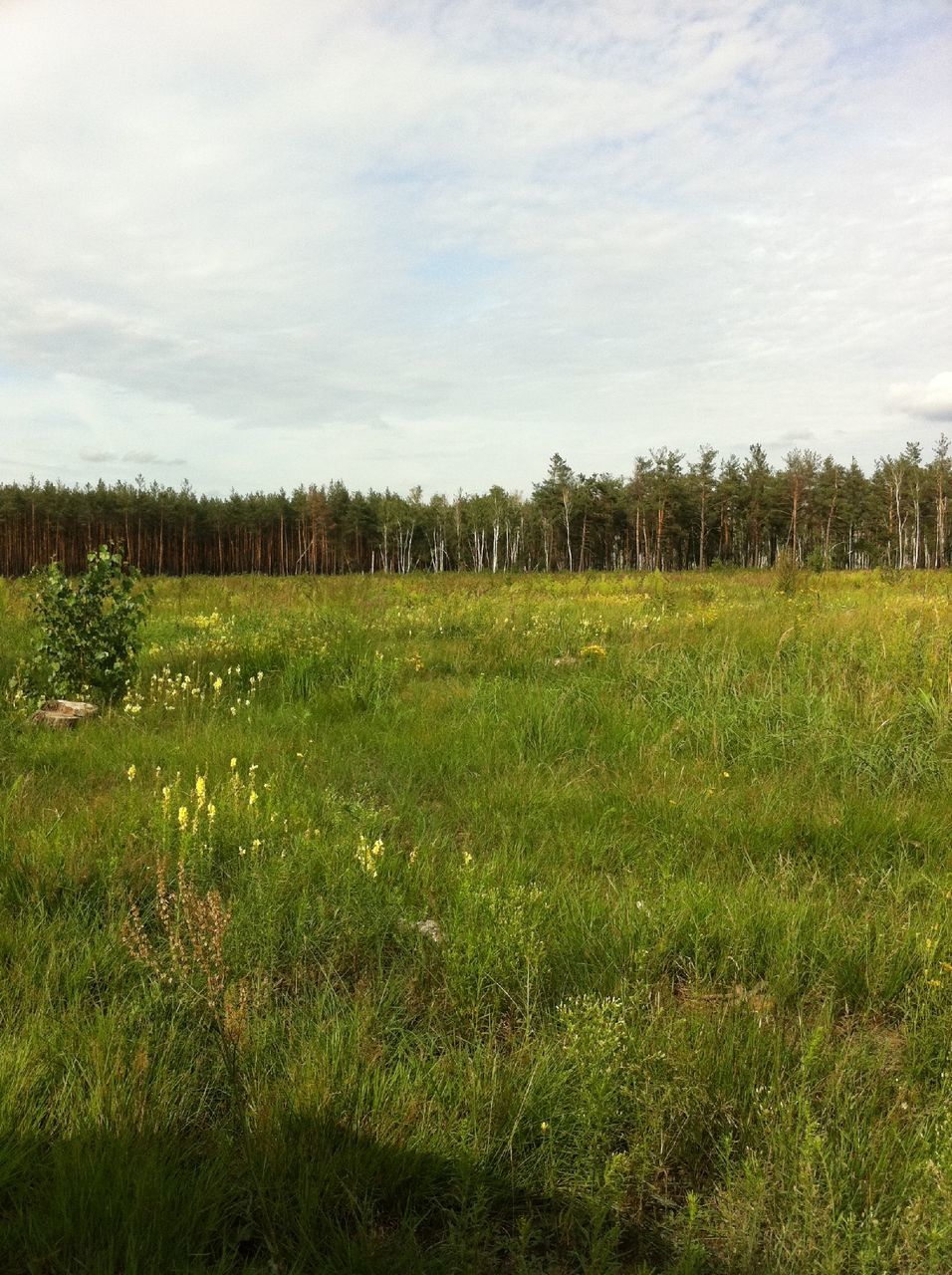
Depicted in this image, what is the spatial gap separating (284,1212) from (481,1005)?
2.88 feet

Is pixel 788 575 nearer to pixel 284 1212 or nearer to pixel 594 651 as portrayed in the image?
pixel 594 651

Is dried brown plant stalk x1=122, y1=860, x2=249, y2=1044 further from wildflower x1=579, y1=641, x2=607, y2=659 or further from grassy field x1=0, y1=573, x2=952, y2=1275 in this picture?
wildflower x1=579, y1=641, x2=607, y2=659

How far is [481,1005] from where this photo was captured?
2484 millimetres

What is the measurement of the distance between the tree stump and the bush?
374mm

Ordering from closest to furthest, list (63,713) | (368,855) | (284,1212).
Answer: (284,1212), (368,855), (63,713)

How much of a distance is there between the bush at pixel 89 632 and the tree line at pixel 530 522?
2380 inches

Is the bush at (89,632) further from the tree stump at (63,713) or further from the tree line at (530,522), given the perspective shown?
the tree line at (530,522)

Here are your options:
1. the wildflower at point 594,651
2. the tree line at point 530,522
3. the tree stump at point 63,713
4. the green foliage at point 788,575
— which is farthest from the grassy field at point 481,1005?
the tree line at point 530,522

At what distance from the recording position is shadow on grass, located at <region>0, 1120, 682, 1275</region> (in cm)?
164

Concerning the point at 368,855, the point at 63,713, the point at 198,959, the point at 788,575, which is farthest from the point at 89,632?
the point at 788,575

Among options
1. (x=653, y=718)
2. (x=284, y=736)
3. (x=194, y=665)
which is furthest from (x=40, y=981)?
(x=194, y=665)

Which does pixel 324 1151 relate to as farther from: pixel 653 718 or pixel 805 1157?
pixel 653 718

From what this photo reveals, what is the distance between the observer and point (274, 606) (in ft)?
48.4

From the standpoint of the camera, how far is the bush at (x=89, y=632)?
6.83 m
